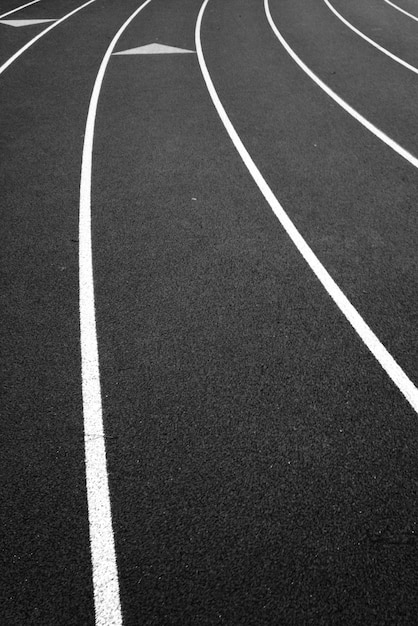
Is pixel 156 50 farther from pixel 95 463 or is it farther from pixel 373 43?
pixel 95 463

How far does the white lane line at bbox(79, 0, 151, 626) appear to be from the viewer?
2.74 meters

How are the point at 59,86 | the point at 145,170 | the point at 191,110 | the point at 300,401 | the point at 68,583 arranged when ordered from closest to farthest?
1. the point at 68,583
2. the point at 300,401
3. the point at 145,170
4. the point at 191,110
5. the point at 59,86

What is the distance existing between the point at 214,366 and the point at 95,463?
112 centimetres

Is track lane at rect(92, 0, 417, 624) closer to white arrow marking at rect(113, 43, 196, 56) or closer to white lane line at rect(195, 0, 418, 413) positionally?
white lane line at rect(195, 0, 418, 413)

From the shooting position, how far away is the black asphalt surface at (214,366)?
2.81 meters

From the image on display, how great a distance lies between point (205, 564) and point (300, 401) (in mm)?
1314

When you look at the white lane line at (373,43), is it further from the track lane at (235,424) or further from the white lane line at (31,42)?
the white lane line at (31,42)

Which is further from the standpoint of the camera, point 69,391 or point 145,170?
point 145,170

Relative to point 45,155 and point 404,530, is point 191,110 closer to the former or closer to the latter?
point 45,155

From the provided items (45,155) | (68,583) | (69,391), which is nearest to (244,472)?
(68,583)

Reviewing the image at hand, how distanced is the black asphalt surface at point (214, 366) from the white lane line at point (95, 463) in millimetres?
45

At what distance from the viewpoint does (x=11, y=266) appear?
516 centimetres

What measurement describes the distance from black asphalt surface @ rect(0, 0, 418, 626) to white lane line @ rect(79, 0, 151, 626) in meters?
0.05

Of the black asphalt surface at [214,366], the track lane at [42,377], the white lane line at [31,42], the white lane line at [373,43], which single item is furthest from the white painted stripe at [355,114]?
the white lane line at [31,42]
